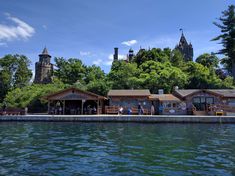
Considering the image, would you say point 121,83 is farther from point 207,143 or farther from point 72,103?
point 207,143

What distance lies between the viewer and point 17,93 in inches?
1907

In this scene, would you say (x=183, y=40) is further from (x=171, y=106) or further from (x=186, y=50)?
(x=171, y=106)

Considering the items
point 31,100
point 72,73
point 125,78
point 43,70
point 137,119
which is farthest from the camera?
point 43,70

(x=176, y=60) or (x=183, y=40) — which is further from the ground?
(x=183, y=40)

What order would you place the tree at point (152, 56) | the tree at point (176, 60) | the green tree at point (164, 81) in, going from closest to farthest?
the green tree at point (164, 81)
the tree at point (152, 56)
the tree at point (176, 60)

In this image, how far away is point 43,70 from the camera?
88.2m

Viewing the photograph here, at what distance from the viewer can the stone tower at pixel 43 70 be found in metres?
87.4

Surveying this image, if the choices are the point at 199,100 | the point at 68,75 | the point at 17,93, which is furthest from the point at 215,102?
the point at 68,75

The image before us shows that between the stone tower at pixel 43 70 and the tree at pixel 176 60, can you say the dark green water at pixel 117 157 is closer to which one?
the tree at pixel 176 60

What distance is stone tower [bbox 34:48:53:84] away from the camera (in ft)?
287

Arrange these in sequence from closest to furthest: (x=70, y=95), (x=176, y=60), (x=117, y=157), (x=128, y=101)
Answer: (x=117, y=157)
(x=70, y=95)
(x=128, y=101)
(x=176, y=60)

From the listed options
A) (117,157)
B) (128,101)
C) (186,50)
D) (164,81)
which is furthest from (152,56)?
(117,157)

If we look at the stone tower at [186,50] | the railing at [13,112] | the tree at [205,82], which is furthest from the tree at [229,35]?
the stone tower at [186,50]

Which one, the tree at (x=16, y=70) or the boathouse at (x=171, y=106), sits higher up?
the tree at (x=16, y=70)
